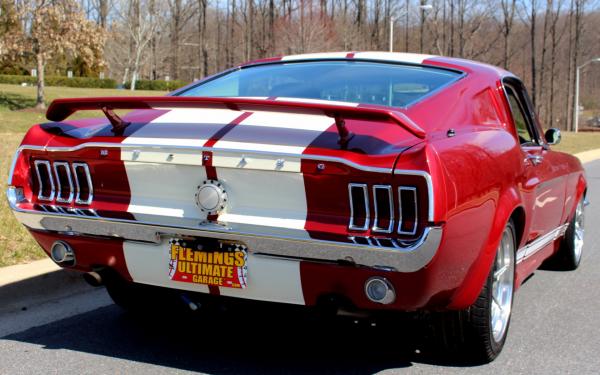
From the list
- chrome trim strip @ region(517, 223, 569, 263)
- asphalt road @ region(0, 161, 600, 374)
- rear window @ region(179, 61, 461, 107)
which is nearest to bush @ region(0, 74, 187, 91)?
chrome trim strip @ region(517, 223, 569, 263)

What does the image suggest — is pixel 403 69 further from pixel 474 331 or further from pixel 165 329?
pixel 165 329

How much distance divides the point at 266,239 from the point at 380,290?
524 millimetres

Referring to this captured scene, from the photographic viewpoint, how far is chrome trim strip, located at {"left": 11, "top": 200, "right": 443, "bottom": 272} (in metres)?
3.17

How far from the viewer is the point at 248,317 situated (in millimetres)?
4828

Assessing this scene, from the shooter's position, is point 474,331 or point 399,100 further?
point 399,100

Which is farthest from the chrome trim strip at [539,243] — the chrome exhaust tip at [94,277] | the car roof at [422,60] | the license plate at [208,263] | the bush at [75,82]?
the bush at [75,82]

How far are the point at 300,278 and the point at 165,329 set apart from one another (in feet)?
4.94

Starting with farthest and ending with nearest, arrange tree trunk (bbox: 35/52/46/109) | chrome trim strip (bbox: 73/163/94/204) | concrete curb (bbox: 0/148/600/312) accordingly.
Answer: tree trunk (bbox: 35/52/46/109)
concrete curb (bbox: 0/148/600/312)
chrome trim strip (bbox: 73/163/94/204)

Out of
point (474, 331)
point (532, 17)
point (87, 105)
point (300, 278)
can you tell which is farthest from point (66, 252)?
point (532, 17)

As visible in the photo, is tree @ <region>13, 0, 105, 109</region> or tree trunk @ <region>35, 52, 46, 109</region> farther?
tree trunk @ <region>35, 52, 46, 109</region>

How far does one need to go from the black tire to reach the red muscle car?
215cm

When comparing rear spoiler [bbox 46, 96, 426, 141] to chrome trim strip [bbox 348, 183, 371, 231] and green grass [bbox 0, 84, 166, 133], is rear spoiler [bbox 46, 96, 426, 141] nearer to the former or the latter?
chrome trim strip [bbox 348, 183, 371, 231]

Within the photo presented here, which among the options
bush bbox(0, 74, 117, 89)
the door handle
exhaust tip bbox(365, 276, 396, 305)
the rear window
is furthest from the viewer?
bush bbox(0, 74, 117, 89)

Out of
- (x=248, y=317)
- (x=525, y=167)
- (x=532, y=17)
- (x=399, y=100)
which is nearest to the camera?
(x=399, y=100)
